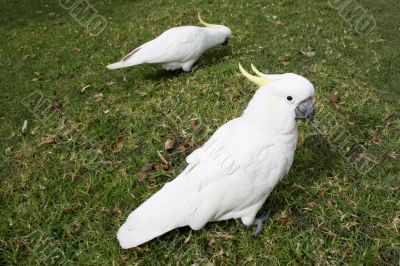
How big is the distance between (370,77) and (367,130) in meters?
1.13

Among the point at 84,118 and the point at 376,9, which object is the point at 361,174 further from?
the point at 376,9

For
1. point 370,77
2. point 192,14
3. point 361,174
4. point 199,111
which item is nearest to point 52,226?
point 199,111

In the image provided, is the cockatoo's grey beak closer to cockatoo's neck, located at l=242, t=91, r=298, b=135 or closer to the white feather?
cockatoo's neck, located at l=242, t=91, r=298, b=135

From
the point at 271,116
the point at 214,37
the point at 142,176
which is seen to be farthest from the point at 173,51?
the point at 271,116

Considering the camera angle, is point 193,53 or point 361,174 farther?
point 193,53

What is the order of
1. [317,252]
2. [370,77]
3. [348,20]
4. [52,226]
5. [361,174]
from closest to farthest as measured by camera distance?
[317,252] → [52,226] → [361,174] → [370,77] → [348,20]

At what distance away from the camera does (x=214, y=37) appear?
4.88m

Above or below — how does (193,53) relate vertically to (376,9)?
above

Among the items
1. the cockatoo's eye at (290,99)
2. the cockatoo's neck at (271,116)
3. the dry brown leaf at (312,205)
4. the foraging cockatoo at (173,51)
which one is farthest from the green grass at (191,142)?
the cockatoo's eye at (290,99)

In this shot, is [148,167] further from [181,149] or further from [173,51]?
[173,51]

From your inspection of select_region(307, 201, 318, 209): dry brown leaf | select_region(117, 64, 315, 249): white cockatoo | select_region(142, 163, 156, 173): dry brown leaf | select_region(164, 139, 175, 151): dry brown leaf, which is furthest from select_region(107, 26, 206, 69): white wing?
select_region(307, 201, 318, 209): dry brown leaf

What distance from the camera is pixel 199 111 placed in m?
3.95

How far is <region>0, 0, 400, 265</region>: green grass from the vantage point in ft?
8.80

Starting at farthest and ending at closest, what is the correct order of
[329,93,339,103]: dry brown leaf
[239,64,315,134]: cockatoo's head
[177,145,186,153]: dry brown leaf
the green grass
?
1. [329,93,339,103]: dry brown leaf
2. [177,145,186,153]: dry brown leaf
3. the green grass
4. [239,64,315,134]: cockatoo's head
